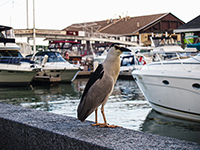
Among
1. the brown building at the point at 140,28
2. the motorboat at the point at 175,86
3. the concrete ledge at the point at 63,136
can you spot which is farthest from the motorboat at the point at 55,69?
the brown building at the point at 140,28

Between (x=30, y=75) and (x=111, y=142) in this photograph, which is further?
(x=30, y=75)

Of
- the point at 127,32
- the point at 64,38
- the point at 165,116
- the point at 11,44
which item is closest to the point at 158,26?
the point at 127,32

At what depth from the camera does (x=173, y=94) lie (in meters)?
8.34

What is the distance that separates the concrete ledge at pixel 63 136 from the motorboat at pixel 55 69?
1787cm

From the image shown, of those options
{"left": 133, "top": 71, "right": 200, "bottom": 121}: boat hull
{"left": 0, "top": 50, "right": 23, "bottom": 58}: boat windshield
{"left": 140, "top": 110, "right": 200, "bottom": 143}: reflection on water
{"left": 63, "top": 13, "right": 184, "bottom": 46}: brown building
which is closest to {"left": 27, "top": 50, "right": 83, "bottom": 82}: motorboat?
{"left": 0, "top": 50, "right": 23, "bottom": 58}: boat windshield

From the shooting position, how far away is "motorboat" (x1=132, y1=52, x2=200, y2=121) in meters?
7.71

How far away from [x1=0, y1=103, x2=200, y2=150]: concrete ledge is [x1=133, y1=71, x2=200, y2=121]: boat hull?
476 cm

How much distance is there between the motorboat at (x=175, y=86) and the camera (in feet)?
25.3

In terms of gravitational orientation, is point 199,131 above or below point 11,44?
below

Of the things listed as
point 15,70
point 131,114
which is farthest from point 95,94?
point 15,70

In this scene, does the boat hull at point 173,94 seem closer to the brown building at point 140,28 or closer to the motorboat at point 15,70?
the motorboat at point 15,70

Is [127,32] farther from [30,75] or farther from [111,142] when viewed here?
[111,142]

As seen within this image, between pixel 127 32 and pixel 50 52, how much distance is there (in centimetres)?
2881

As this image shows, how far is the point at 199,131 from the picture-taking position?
7.70 meters
